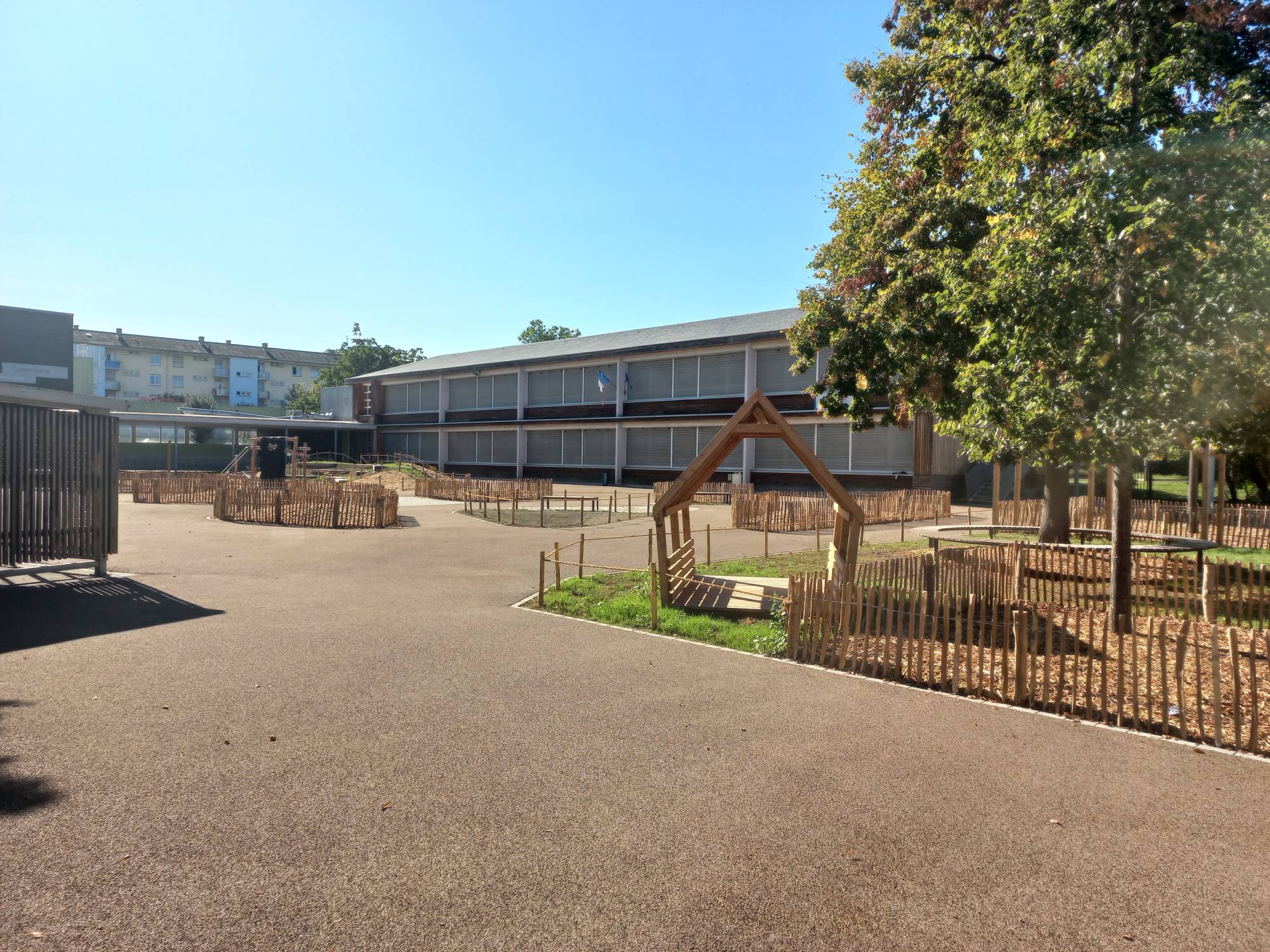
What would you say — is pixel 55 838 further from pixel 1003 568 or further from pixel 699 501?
pixel 699 501

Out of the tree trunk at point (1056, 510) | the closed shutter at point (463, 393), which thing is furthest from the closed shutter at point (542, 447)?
the tree trunk at point (1056, 510)

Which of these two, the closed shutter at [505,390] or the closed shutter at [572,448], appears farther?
the closed shutter at [505,390]

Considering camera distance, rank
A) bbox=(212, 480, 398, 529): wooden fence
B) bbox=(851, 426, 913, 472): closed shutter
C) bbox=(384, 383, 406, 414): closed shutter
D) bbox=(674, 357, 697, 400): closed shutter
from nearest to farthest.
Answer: bbox=(212, 480, 398, 529): wooden fence < bbox=(851, 426, 913, 472): closed shutter < bbox=(674, 357, 697, 400): closed shutter < bbox=(384, 383, 406, 414): closed shutter

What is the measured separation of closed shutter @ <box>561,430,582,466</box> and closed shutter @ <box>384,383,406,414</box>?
17.2m

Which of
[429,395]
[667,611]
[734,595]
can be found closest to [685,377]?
[429,395]

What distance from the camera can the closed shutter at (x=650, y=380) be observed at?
4494cm

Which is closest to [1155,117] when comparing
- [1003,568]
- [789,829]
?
[1003,568]

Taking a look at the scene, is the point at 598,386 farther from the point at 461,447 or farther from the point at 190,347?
the point at 190,347

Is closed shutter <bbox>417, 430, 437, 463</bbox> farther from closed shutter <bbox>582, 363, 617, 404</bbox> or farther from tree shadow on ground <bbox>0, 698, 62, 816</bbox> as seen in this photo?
tree shadow on ground <bbox>0, 698, 62, 816</bbox>

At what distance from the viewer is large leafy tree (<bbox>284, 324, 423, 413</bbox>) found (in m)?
95.8

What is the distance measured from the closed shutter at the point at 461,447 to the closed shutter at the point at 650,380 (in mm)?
14418

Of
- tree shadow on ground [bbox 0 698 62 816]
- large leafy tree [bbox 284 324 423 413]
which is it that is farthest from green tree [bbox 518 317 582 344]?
tree shadow on ground [bbox 0 698 62 816]

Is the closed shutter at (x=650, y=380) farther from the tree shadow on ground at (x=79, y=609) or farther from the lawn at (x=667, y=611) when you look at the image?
the tree shadow on ground at (x=79, y=609)

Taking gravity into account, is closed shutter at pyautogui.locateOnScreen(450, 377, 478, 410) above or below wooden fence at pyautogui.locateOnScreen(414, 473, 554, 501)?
above
